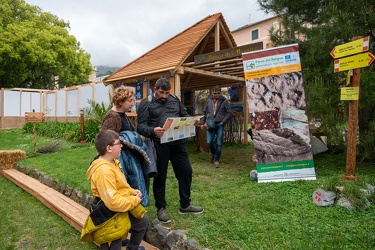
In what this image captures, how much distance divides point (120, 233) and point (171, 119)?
1.24 m

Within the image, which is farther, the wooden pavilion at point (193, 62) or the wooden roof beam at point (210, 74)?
the wooden roof beam at point (210, 74)

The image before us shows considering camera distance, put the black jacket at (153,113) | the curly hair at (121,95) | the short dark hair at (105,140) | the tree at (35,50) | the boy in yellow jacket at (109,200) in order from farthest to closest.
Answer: the tree at (35,50) < the black jacket at (153,113) < the curly hair at (121,95) < the short dark hair at (105,140) < the boy in yellow jacket at (109,200)

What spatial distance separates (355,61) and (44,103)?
2253cm

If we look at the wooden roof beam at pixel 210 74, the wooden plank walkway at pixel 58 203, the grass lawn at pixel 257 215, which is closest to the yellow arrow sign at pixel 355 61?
the grass lawn at pixel 257 215

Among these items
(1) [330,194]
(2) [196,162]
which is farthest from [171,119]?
(2) [196,162]

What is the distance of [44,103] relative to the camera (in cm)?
2247

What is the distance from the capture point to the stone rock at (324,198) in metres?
3.77

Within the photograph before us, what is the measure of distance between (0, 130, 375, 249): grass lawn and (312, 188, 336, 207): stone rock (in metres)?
0.06

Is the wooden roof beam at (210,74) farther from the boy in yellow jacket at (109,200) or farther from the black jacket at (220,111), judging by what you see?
the boy in yellow jacket at (109,200)

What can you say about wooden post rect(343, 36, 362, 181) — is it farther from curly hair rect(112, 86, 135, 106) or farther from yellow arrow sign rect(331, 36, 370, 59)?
curly hair rect(112, 86, 135, 106)

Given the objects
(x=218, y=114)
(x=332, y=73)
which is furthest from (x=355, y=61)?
(x=218, y=114)

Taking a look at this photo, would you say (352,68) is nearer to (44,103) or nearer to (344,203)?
(344,203)

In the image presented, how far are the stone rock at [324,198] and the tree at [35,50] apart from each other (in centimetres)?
2450

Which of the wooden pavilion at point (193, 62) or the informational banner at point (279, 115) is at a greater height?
the wooden pavilion at point (193, 62)
